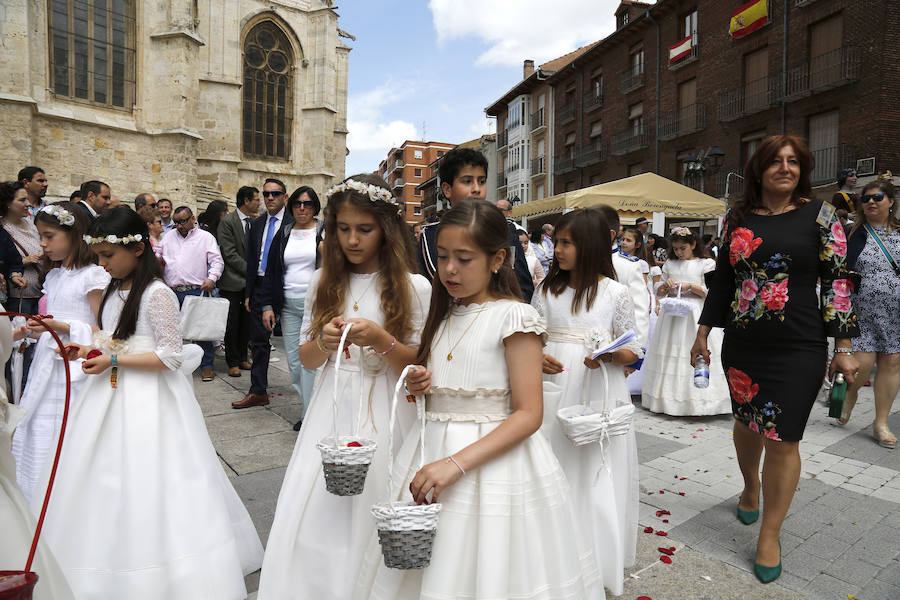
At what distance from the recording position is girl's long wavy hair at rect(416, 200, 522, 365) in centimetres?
190

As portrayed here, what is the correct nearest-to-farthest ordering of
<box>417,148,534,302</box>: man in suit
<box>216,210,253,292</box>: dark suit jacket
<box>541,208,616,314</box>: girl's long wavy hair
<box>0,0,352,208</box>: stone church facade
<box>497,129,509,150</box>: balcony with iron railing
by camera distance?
<box>417,148,534,302</box>: man in suit
<box>541,208,616,314</box>: girl's long wavy hair
<box>216,210,253,292</box>: dark suit jacket
<box>0,0,352,208</box>: stone church facade
<box>497,129,509,150</box>: balcony with iron railing

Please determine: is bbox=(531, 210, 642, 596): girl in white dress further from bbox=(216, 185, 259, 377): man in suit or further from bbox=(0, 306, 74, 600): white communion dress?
bbox=(216, 185, 259, 377): man in suit

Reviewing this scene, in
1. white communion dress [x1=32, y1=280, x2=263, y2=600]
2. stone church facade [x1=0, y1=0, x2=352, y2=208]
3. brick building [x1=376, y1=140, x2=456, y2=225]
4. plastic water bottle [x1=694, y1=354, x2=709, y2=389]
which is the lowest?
white communion dress [x1=32, y1=280, x2=263, y2=600]

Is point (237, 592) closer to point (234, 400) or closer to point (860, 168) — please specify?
point (234, 400)

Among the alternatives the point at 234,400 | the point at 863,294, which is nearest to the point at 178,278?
the point at 234,400

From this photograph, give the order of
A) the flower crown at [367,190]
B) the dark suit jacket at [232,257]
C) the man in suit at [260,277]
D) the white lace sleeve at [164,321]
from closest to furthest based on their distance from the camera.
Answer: the flower crown at [367,190] → the white lace sleeve at [164,321] → the man in suit at [260,277] → the dark suit jacket at [232,257]

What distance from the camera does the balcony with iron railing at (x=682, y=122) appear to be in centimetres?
2430

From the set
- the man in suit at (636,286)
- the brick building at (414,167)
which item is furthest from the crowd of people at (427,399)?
the brick building at (414,167)

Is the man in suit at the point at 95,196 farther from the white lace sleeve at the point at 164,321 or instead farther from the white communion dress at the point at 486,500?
the white communion dress at the point at 486,500

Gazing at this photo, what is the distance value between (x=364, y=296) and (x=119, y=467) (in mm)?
1287

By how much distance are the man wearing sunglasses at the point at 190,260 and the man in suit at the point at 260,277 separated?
1125 mm

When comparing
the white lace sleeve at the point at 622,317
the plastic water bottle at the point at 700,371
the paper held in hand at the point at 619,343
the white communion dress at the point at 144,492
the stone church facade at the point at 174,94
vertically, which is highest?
the stone church facade at the point at 174,94

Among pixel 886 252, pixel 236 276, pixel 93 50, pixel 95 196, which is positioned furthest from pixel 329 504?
pixel 93 50

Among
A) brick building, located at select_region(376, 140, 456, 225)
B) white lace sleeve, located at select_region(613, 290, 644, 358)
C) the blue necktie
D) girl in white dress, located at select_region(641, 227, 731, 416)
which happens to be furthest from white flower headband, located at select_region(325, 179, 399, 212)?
brick building, located at select_region(376, 140, 456, 225)
